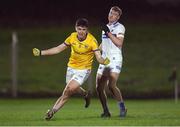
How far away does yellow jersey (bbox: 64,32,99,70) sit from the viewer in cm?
1841

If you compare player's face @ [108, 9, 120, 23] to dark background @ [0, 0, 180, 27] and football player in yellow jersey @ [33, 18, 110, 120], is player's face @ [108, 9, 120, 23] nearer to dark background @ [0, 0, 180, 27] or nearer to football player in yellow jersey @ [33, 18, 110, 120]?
football player in yellow jersey @ [33, 18, 110, 120]

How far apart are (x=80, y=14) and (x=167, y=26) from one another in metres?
4.99

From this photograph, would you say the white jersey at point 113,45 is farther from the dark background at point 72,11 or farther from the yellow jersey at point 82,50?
the dark background at point 72,11

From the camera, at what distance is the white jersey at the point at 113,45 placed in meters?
19.2

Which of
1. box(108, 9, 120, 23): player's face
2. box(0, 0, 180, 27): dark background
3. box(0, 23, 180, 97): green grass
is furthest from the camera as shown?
box(0, 0, 180, 27): dark background

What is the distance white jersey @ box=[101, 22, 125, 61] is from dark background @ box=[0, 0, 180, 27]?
91.0 ft

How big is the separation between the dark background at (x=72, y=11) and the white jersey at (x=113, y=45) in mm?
27747

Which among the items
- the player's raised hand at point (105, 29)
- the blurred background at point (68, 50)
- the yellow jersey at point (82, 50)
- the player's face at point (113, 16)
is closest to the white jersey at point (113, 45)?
the player's face at point (113, 16)

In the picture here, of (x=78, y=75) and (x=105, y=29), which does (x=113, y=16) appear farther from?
(x=78, y=75)

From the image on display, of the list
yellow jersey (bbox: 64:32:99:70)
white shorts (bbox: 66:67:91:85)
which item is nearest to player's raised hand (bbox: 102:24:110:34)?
yellow jersey (bbox: 64:32:99:70)

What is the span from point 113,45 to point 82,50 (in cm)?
111

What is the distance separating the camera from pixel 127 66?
3988 cm

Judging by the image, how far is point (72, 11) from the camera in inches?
1891

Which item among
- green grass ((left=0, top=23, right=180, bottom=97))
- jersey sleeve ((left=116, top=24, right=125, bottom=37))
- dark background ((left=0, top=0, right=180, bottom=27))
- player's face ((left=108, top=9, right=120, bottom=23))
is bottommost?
green grass ((left=0, top=23, right=180, bottom=97))
